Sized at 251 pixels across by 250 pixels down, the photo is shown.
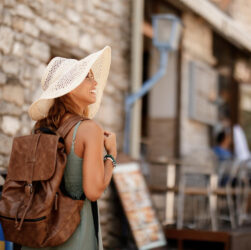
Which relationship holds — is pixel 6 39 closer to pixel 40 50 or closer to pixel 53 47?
pixel 40 50

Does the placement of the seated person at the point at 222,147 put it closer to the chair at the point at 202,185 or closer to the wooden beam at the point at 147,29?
the chair at the point at 202,185

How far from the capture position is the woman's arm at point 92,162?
1.95m

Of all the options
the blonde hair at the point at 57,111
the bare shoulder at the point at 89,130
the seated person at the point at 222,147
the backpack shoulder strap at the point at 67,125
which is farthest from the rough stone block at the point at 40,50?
the seated person at the point at 222,147

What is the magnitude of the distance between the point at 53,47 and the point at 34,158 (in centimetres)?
285

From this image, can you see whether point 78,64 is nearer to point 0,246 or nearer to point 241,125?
point 0,246

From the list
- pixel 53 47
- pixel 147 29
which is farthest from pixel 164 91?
pixel 53 47

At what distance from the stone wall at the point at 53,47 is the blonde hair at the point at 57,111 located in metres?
1.78

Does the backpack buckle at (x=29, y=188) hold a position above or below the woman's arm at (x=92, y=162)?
below

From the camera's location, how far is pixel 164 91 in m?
7.51

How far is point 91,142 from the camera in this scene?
6.43 feet

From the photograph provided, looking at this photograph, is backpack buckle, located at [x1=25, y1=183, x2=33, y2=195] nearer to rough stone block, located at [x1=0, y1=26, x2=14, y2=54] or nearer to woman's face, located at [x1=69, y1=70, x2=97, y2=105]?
woman's face, located at [x1=69, y1=70, x2=97, y2=105]

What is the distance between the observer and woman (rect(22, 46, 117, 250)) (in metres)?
1.96

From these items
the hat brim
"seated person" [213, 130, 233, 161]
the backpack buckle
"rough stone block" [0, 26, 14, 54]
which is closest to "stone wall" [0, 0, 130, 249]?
"rough stone block" [0, 26, 14, 54]

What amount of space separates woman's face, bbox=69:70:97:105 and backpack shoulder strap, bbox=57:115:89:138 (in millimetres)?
112
